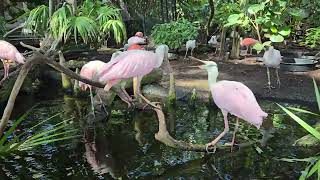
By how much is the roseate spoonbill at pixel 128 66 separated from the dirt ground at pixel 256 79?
3470 mm

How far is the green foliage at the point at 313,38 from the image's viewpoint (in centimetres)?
1216

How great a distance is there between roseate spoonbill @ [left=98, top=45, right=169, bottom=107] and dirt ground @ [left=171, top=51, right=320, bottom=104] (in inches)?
137

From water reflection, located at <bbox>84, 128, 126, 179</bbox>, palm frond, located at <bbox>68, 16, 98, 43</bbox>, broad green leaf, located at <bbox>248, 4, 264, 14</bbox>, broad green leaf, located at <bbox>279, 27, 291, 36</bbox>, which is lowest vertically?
water reflection, located at <bbox>84, 128, 126, 179</bbox>

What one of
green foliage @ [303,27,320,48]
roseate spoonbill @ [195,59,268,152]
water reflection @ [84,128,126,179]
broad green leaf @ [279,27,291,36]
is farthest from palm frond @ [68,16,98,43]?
green foliage @ [303,27,320,48]

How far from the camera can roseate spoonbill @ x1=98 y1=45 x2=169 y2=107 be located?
4359 millimetres

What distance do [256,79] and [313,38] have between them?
4.34 m

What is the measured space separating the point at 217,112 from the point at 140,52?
2529mm

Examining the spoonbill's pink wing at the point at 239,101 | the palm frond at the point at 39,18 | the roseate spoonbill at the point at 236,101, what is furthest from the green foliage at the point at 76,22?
the spoonbill's pink wing at the point at 239,101

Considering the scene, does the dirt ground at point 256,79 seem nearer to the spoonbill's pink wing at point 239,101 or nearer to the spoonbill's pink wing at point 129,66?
the spoonbill's pink wing at point 239,101

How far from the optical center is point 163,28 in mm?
12188

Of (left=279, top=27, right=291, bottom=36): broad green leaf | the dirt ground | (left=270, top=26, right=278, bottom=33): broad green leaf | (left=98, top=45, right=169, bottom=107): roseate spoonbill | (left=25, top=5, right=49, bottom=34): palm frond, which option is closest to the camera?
(left=98, top=45, right=169, bottom=107): roseate spoonbill

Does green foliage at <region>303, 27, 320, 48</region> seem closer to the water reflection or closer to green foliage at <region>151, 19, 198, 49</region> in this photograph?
green foliage at <region>151, 19, 198, 49</region>

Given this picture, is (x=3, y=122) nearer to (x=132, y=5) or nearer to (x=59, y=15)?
(x=59, y=15)

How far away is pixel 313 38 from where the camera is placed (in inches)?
489
